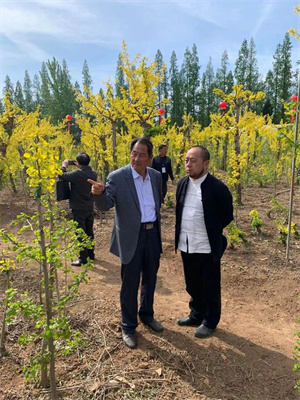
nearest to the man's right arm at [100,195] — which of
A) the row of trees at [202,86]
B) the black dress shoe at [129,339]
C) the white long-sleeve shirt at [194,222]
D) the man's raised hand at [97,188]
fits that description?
the man's raised hand at [97,188]

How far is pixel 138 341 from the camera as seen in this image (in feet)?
8.48

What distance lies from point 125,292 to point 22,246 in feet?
3.85

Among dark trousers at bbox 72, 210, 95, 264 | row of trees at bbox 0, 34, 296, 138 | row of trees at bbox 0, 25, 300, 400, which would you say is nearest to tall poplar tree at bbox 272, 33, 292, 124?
row of trees at bbox 0, 34, 296, 138

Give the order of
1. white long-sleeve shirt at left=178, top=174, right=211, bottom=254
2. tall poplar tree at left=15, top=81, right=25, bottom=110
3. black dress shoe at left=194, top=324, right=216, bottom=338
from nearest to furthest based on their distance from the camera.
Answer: white long-sleeve shirt at left=178, top=174, right=211, bottom=254, black dress shoe at left=194, top=324, right=216, bottom=338, tall poplar tree at left=15, top=81, right=25, bottom=110

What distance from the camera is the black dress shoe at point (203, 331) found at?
2691 mm

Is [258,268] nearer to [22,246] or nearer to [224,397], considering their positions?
[224,397]

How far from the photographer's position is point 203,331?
2711 millimetres

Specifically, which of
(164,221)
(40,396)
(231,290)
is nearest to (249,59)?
(164,221)

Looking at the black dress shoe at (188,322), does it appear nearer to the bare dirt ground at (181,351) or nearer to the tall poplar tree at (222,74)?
the bare dirt ground at (181,351)

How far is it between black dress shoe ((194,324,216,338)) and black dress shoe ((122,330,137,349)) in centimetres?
61

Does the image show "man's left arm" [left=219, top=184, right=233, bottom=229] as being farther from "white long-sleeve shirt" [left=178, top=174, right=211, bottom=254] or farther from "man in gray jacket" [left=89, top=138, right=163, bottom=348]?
"man in gray jacket" [left=89, top=138, right=163, bottom=348]

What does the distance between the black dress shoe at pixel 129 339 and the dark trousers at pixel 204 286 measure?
0.70 meters

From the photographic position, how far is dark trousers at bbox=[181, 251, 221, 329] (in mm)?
2621

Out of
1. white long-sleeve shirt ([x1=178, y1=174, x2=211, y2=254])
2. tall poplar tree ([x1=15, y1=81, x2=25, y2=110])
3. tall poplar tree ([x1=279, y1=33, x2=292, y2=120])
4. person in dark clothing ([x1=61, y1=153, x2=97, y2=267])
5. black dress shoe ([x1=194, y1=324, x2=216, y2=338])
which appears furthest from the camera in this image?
tall poplar tree ([x1=15, y1=81, x2=25, y2=110])
